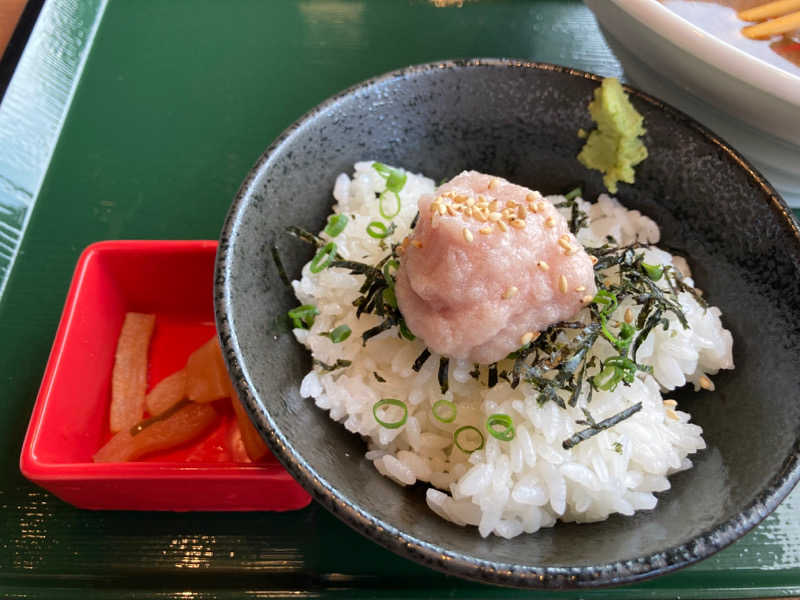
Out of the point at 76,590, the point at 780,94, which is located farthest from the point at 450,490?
the point at 780,94

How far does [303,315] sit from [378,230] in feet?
1.25

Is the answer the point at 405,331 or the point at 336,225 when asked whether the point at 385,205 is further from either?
the point at 405,331

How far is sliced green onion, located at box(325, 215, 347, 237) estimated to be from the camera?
2006 millimetres

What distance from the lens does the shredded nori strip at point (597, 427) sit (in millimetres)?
1627

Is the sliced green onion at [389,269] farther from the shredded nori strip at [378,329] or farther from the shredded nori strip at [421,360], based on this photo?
the shredded nori strip at [421,360]

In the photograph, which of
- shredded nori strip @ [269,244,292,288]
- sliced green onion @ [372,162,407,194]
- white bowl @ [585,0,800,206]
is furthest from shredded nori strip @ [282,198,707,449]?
white bowl @ [585,0,800,206]

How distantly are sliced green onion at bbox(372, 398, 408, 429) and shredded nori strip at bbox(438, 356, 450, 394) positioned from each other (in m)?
0.12

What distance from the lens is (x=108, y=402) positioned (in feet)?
7.12

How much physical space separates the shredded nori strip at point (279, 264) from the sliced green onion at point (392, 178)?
0.43m

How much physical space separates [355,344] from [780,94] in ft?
4.62

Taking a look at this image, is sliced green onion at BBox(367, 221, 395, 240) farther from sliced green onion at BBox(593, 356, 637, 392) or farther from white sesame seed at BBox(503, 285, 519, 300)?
sliced green onion at BBox(593, 356, 637, 392)

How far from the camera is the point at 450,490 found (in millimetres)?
1725

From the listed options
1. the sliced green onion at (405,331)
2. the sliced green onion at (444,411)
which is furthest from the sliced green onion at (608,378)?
the sliced green onion at (405,331)

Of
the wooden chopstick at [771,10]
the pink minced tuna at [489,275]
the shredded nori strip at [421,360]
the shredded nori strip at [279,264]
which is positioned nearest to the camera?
the pink minced tuna at [489,275]
